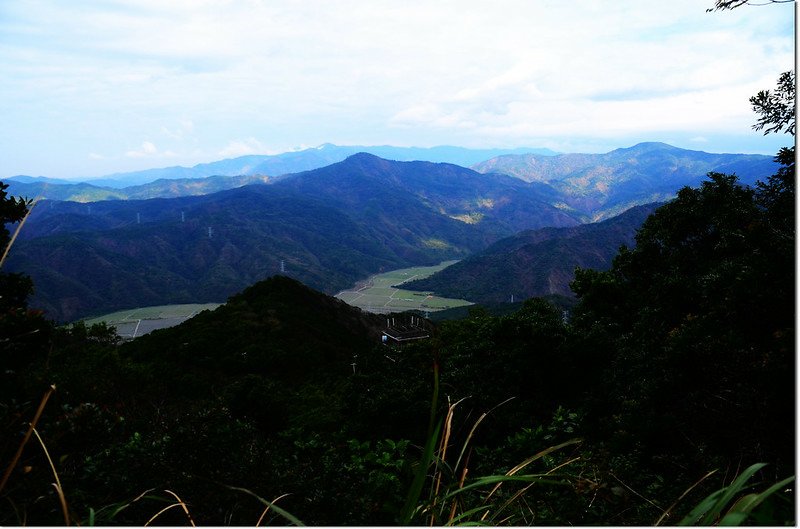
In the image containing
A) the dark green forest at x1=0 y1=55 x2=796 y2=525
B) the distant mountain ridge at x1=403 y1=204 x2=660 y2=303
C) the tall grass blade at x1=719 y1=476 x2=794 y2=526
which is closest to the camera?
the tall grass blade at x1=719 y1=476 x2=794 y2=526

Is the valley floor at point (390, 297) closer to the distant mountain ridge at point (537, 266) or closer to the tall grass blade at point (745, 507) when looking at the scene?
the distant mountain ridge at point (537, 266)

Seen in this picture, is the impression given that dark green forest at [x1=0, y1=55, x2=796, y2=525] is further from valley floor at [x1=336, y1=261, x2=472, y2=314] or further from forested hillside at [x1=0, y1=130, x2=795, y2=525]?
valley floor at [x1=336, y1=261, x2=472, y2=314]

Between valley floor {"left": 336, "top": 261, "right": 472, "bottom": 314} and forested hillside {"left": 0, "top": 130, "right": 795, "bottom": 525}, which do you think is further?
valley floor {"left": 336, "top": 261, "right": 472, "bottom": 314}

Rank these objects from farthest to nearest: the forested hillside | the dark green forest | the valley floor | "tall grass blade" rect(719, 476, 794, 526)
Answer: the valley floor → the forested hillside → the dark green forest → "tall grass blade" rect(719, 476, 794, 526)

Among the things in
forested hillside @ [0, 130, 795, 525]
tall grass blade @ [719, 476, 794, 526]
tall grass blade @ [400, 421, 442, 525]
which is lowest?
forested hillside @ [0, 130, 795, 525]

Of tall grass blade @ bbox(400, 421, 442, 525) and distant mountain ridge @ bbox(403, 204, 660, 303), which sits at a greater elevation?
tall grass blade @ bbox(400, 421, 442, 525)

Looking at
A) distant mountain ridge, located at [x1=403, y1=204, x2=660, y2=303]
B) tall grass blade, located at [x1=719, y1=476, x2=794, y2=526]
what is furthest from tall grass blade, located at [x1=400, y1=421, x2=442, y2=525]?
distant mountain ridge, located at [x1=403, y1=204, x2=660, y2=303]
